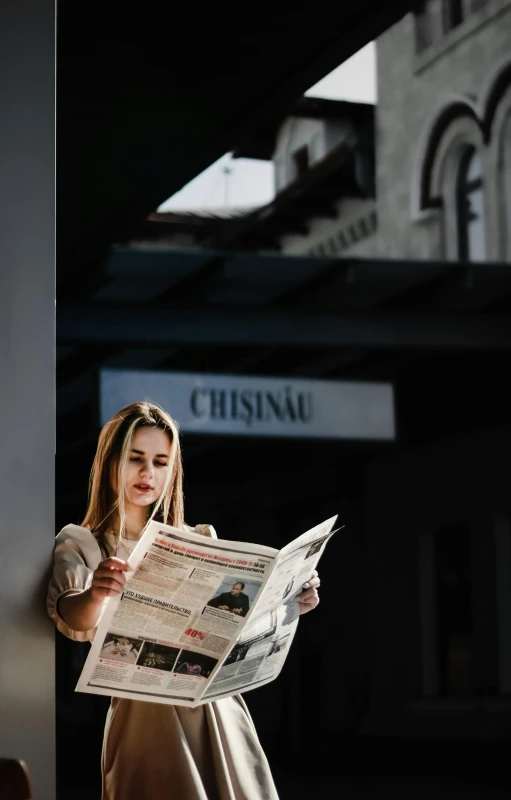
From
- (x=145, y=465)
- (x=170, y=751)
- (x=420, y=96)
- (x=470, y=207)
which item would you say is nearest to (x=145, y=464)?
(x=145, y=465)

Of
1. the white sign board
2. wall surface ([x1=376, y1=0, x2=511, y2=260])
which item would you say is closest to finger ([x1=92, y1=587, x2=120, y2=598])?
the white sign board

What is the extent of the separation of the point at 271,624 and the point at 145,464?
0.49 metres

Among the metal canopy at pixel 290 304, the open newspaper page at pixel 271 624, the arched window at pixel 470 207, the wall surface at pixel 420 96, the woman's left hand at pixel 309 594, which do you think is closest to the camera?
the open newspaper page at pixel 271 624

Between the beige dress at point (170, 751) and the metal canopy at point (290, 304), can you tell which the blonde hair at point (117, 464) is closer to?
the beige dress at point (170, 751)

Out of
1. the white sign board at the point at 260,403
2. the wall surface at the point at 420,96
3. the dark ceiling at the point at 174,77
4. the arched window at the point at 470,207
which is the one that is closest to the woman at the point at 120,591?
the dark ceiling at the point at 174,77

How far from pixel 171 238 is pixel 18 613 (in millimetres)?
23258

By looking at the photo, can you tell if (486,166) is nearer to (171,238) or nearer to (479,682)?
(479,682)

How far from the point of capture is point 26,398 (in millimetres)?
2707

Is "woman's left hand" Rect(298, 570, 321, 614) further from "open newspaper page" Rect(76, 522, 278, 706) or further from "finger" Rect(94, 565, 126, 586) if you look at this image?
"finger" Rect(94, 565, 126, 586)

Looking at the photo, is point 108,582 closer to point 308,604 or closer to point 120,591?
point 120,591

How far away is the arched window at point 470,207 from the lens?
15.9 metres

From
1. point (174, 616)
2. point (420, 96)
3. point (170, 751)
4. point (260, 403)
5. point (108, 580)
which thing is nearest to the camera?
point (108, 580)

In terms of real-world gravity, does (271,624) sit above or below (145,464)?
below

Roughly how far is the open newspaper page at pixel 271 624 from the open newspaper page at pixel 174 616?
5 cm
